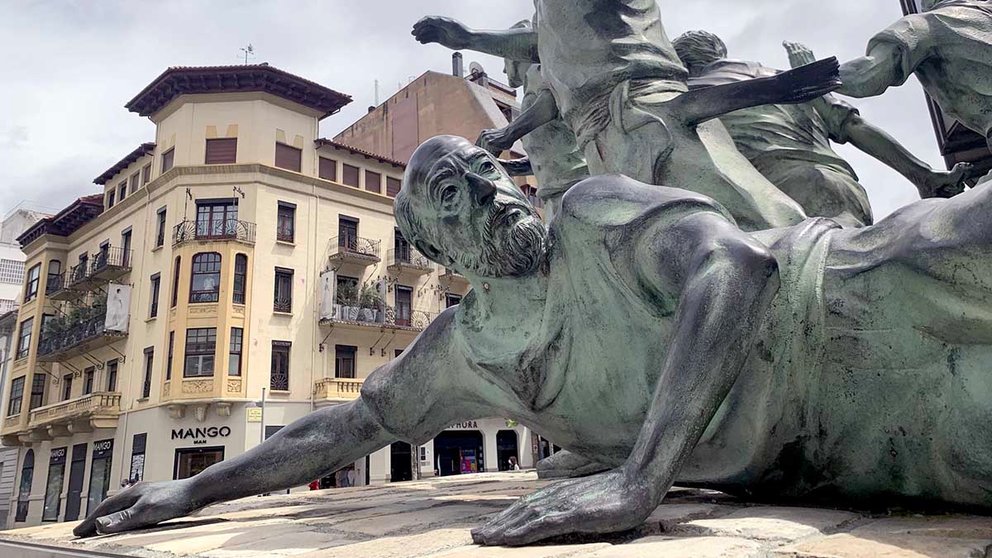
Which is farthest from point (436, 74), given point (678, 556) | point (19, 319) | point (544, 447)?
point (678, 556)

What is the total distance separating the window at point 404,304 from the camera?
29031 millimetres

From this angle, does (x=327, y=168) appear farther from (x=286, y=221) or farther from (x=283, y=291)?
(x=283, y=291)

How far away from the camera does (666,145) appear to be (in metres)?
3.23

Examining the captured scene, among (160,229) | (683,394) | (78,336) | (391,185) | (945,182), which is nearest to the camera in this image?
(683,394)

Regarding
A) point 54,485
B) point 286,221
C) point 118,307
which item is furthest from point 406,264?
point 54,485

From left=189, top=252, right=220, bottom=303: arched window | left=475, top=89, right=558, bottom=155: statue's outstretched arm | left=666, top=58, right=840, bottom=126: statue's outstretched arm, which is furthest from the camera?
left=189, top=252, right=220, bottom=303: arched window

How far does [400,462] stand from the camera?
26516 mm

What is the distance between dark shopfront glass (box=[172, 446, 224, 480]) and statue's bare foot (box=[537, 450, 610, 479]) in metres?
23.0

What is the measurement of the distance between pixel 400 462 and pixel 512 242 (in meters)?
25.4

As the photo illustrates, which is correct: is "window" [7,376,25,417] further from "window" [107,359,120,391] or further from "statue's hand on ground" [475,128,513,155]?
"statue's hand on ground" [475,128,513,155]

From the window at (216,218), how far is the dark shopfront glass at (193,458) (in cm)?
701

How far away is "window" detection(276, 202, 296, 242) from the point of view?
1069 inches

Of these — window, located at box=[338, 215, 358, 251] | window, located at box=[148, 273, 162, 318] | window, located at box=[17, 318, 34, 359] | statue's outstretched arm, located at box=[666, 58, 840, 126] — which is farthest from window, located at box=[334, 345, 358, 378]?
statue's outstretched arm, located at box=[666, 58, 840, 126]

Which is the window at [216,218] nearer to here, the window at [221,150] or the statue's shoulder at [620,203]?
the window at [221,150]
